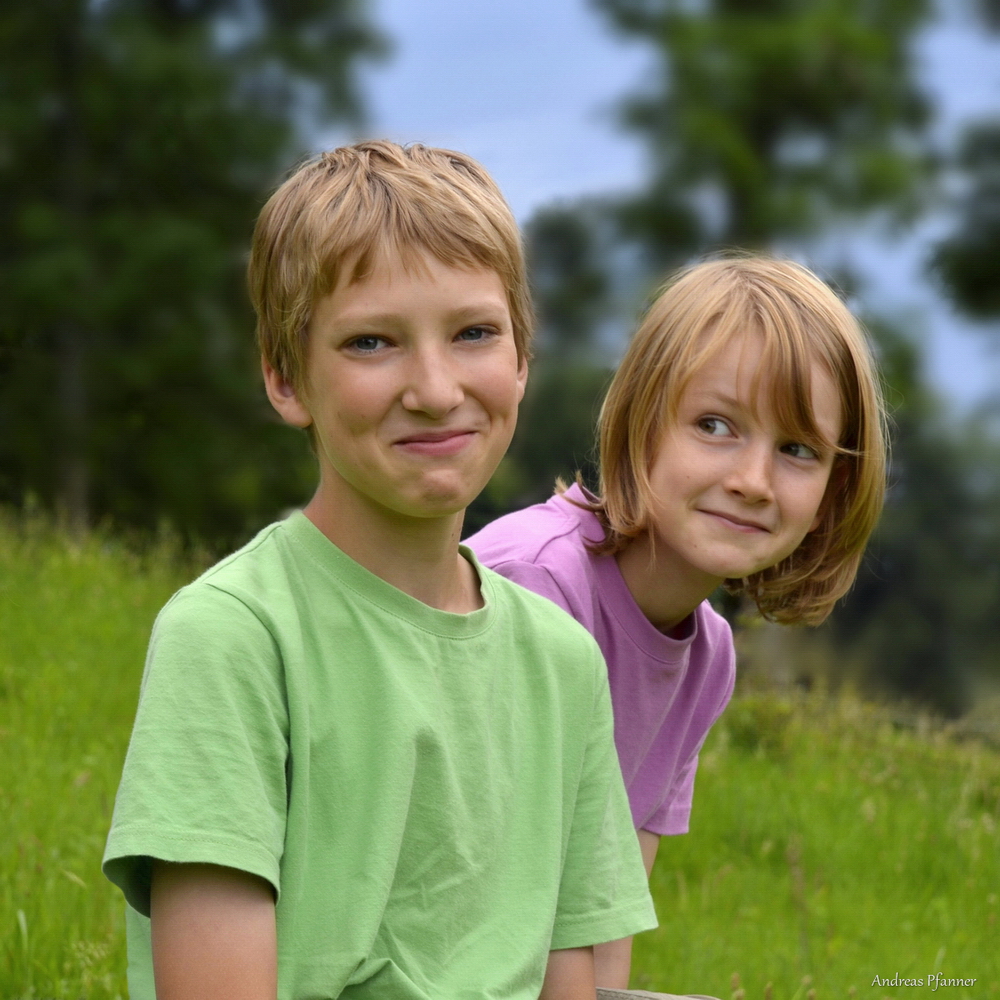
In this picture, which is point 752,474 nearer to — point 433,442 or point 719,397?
point 719,397

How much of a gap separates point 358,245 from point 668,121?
7.84 meters

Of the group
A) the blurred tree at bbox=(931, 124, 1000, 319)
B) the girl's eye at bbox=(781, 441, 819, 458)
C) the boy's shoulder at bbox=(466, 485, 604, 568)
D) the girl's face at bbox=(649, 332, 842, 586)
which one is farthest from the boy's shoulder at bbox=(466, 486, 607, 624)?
the blurred tree at bbox=(931, 124, 1000, 319)

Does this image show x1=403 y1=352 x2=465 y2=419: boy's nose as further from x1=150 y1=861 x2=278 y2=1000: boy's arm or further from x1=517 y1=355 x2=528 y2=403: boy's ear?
x1=150 y1=861 x2=278 y2=1000: boy's arm

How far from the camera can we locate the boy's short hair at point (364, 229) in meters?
1.52

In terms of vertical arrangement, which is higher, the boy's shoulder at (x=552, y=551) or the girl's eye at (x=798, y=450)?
the girl's eye at (x=798, y=450)

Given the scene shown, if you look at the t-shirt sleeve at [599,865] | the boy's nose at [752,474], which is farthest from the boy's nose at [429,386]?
the boy's nose at [752,474]

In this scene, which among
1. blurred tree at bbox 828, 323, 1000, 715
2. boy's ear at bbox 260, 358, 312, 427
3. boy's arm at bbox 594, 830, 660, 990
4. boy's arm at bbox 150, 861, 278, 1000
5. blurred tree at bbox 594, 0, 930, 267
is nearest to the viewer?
boy's arm at bbox 150, 861, 278, 1000

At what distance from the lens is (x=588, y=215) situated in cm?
762

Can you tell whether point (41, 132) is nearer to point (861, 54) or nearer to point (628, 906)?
point (861, 54)

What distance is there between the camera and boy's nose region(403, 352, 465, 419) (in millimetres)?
1507

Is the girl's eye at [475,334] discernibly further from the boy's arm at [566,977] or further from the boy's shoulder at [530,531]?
the boy's arm at [566,977]

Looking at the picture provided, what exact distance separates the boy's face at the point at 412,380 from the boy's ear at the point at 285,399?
0.06 m

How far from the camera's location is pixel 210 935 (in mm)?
1335

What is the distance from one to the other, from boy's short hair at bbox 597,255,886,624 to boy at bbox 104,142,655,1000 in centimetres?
63
